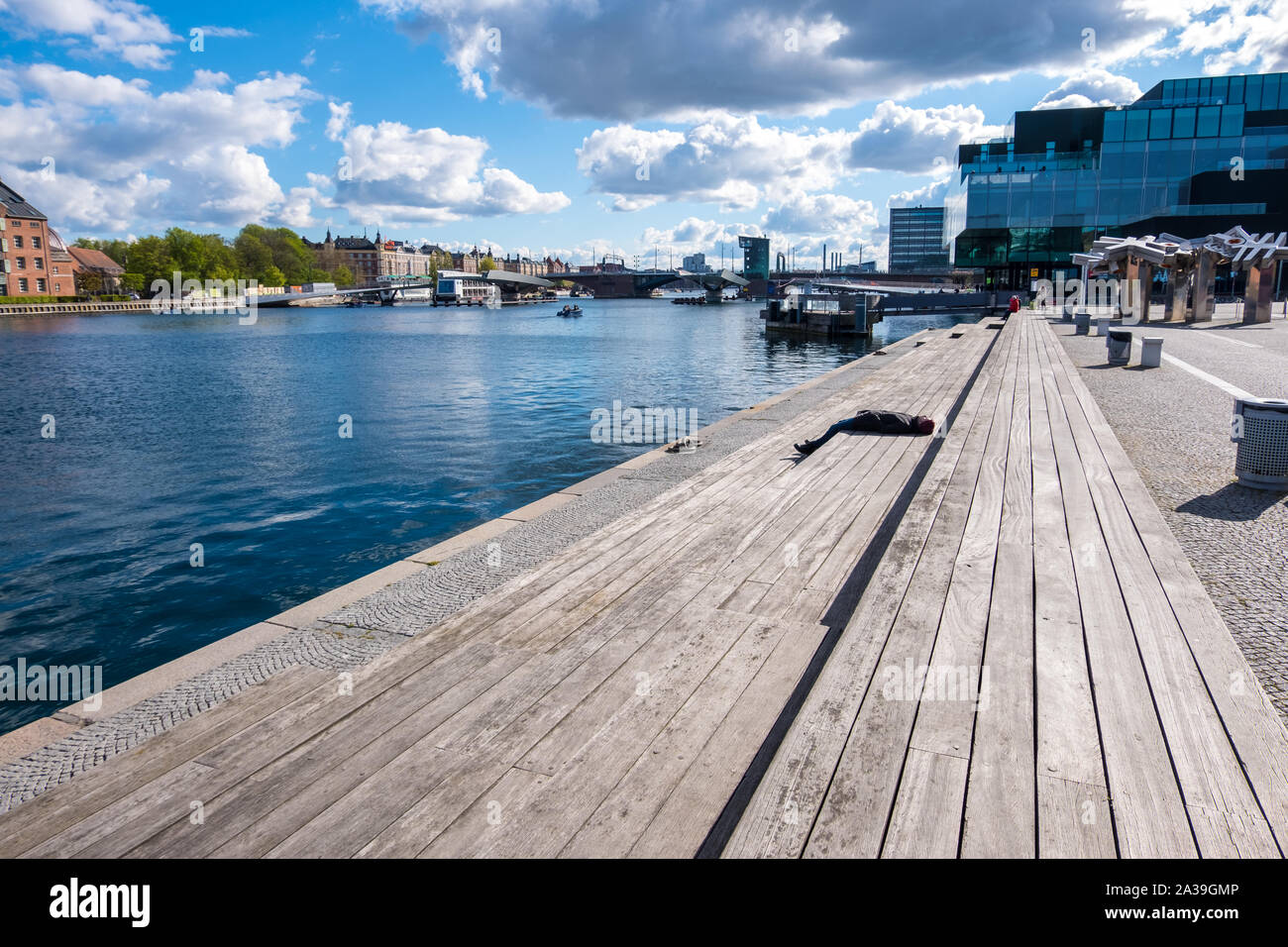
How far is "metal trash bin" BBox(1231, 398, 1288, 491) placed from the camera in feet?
28.2

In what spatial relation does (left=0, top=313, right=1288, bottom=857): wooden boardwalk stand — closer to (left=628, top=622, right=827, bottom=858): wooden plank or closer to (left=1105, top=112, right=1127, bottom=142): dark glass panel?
(left=628, top=622, right=827, bottom=858): wooden plank

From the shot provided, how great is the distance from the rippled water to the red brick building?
73.3 meters

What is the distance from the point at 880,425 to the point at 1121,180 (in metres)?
69.5

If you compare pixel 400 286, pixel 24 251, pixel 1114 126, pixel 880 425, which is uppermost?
pixel 1114 126

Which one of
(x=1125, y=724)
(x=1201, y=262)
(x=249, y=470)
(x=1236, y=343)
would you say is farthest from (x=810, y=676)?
(x=1201, y=262)

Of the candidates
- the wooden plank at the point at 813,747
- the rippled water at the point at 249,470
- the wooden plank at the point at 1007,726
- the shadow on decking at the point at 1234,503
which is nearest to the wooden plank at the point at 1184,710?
the wooden plank at the point at 1007,726

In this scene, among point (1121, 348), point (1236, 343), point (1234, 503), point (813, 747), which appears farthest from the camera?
point (1236, 343)

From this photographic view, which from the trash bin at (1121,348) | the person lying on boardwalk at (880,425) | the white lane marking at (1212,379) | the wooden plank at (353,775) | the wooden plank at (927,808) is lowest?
the wooden plank at (353,775)

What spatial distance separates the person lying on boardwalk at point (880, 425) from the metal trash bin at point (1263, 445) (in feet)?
11.7

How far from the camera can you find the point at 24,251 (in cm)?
10344

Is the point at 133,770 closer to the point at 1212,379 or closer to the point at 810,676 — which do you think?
the point at 810,676

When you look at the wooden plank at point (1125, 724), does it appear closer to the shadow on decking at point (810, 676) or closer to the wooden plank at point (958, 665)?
the wooden plank at point (958, 665)

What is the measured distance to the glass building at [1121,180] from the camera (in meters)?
61.8

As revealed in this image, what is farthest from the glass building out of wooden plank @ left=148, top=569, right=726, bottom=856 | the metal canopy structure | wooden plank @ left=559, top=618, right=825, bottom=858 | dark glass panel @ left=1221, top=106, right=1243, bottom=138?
wooden plank @ left=148, top=569, right=726, bottom=856
